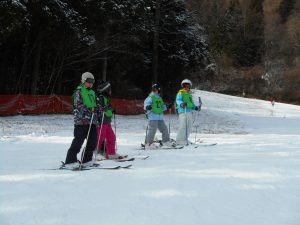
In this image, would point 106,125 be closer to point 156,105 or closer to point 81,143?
point 81,143

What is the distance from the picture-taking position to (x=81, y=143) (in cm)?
794

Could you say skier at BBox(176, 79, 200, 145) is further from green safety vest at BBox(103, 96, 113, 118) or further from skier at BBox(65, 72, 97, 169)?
skier at BBox(65, 72, 97, 169)

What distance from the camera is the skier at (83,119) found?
25.9ft

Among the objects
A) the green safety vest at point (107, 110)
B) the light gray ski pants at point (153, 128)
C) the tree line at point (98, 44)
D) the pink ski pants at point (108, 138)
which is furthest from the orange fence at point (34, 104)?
the pink ski pants at point (108, 138)

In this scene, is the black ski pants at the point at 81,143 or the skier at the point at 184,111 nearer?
the black ski pants at the point at 81,143

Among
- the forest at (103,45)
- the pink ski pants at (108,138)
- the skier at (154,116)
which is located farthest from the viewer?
the forest at (103,45)

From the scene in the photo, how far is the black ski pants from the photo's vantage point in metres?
7.88

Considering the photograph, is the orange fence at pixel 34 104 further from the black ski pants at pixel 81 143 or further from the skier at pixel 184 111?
the black ski pants at pixel 81 143

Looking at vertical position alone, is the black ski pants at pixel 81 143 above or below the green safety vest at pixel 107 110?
below

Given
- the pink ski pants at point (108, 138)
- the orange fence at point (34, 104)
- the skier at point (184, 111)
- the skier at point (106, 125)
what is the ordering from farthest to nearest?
the orange fence at point (34, 104), the skier at point (184, 111), the pink ski pants at point (108, 138), the skier at point (106, 125)

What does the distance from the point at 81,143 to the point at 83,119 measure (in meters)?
0.41

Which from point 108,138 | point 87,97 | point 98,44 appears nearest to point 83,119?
point 87,97

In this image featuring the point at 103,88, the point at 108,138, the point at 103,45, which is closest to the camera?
the point at 103,88

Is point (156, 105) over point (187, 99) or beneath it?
beneath
